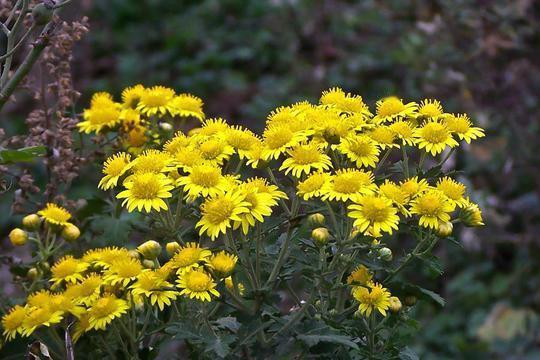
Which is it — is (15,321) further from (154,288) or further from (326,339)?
(326,339)

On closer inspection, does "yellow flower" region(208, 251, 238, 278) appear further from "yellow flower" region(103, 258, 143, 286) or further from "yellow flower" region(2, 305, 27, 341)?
"yellow flower" region(2, 305, 27, 341)

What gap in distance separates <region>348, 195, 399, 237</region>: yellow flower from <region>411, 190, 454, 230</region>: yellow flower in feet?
0.18

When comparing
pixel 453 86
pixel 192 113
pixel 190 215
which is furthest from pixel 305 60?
pixel 190 215

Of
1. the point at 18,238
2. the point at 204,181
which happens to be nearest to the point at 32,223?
the point at 18,238

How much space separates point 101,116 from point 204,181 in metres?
0.58

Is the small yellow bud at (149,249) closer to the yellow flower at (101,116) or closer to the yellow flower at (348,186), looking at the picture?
the yellow flower at (348,186)

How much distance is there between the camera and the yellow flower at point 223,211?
154cm

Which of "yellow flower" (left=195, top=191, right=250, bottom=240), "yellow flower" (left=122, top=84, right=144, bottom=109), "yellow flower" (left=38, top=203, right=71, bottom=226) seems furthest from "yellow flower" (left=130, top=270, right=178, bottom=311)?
"yellow flower" (left=122, top=84, right=144, bottom=109)

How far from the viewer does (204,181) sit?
1.59m

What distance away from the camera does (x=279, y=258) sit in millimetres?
1607

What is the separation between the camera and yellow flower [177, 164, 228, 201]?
5.16 ft

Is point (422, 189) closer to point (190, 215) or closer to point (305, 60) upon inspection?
point (190, 215)

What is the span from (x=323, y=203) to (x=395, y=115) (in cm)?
24

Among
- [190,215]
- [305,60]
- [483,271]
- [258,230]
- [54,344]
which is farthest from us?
[305,60]
